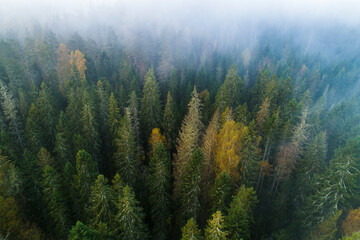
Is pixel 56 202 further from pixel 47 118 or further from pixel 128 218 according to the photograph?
pixel 47 118

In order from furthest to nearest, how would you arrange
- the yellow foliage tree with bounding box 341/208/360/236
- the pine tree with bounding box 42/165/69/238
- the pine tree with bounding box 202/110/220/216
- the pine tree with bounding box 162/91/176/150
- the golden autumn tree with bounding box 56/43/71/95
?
the golden autumn tree with bounding box 56/43/71/95
the pine tree with bounding box 162/91/176/150
the pine tree with bounding box 202/110/220/216
the pine tree with bounding box 42/165/69/238
the yellow foliage tree with bounding box 341/208/360/236

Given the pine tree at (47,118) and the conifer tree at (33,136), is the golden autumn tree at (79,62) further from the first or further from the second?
the conifer tree at (33,136)

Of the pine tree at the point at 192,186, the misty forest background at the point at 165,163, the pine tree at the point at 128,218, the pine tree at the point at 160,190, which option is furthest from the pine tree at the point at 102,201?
the pine tree at the point at 192,186

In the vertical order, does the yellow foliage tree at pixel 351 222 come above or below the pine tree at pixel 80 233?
below

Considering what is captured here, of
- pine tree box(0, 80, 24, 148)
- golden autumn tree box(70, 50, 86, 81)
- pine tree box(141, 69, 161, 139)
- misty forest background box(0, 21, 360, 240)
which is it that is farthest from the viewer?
golden autumn tree box(70, 50, 86, 81)

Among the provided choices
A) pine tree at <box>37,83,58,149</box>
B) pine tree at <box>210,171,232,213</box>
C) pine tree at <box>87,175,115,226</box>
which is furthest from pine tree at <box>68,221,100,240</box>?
pine tree at <box>37,83,58,149</box>

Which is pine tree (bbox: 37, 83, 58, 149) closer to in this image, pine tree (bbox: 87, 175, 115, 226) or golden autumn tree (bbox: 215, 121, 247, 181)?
pine tree (bbox: 87, 175, 115, 226)
